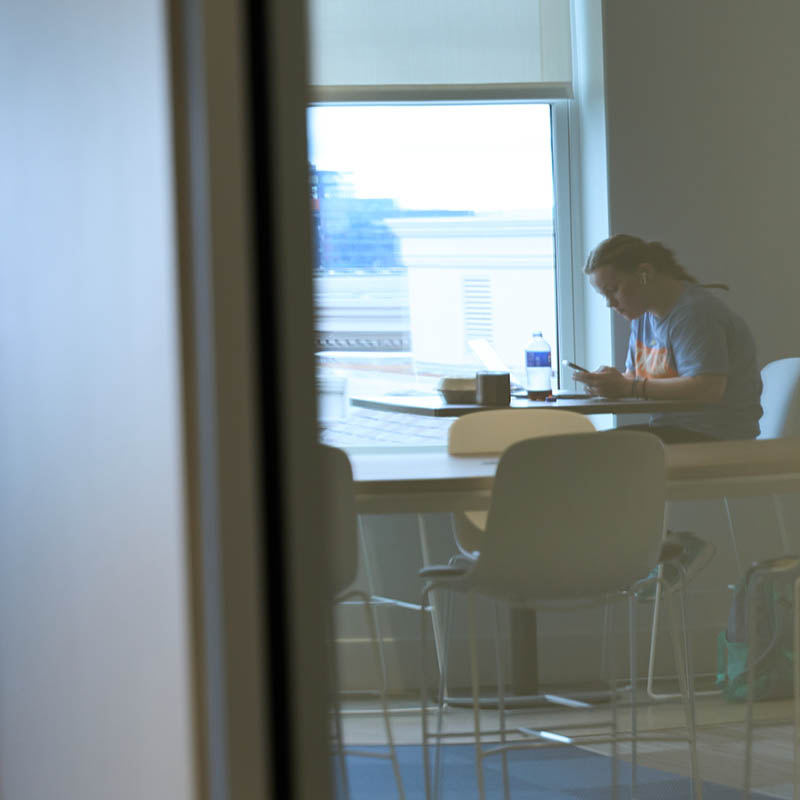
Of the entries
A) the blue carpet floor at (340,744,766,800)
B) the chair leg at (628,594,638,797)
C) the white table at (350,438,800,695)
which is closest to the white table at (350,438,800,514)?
the white table at (350,438,800,695)

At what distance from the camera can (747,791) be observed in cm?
90

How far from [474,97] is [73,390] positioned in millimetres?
502

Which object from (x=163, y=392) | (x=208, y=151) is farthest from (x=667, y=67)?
(x=163, y=392)

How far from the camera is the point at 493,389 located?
35.5 inches

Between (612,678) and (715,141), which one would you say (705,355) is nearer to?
(715,141)

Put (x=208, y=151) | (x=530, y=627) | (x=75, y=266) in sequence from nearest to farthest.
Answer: (x=208, y=151) → (x=530, y=627) → (x=75, y=266)

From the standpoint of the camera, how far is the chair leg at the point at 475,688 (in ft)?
3.02

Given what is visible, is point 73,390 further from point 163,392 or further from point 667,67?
point 667,67

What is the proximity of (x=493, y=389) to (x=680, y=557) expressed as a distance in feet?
0.67

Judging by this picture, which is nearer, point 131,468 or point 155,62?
point 155,62

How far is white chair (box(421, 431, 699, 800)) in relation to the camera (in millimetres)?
909

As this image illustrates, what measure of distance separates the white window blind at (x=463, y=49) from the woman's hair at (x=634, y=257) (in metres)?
0.14

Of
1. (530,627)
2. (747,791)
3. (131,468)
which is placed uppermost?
(131,468)

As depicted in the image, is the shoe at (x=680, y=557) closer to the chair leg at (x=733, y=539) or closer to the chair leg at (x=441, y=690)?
the chair leg at (x=733, y=539)
